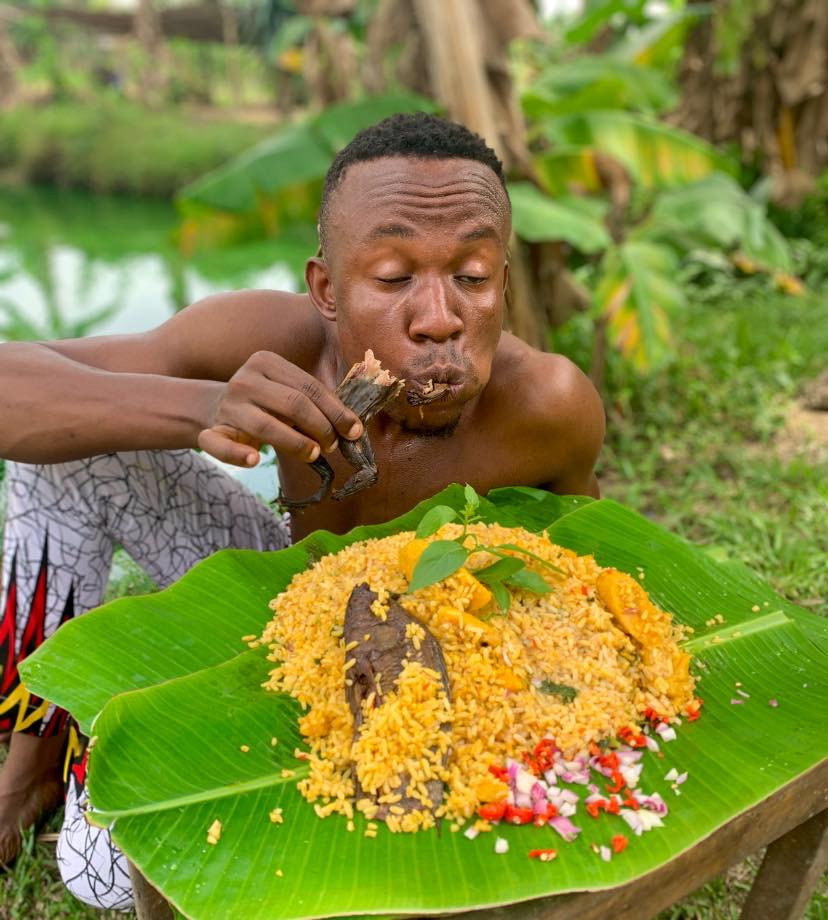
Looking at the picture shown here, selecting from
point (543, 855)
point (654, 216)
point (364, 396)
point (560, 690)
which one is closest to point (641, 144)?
point (654, 216)

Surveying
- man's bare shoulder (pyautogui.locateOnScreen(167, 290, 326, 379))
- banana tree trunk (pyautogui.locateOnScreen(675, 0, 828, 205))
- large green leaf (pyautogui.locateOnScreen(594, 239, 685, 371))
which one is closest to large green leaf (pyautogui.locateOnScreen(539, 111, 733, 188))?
large green leaf (pyautogui.locateOnScreen(594, 239, 685, 371))

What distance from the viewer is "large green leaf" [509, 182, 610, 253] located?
14.8 ft

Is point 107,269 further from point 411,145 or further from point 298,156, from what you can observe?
point 411,145

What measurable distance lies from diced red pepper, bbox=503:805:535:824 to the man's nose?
2.93 feet

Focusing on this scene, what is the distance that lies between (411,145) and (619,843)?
1335 mm

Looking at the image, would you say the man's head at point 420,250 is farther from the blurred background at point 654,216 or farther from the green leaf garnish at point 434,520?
the blurred background at point 654,216

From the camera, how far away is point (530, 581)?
5.48ft

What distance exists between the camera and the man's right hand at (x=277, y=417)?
167 cm

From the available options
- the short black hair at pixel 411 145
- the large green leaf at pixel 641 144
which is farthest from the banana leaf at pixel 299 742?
the large green leaf at pixel 641 144

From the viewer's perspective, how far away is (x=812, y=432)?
493cm

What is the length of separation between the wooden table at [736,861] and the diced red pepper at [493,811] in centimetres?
13

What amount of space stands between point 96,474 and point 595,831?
1.42 metres

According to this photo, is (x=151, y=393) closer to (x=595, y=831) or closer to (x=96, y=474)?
(x=96, y=474)

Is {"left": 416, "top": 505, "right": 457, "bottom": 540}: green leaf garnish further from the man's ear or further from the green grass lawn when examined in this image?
the green grass lawn
